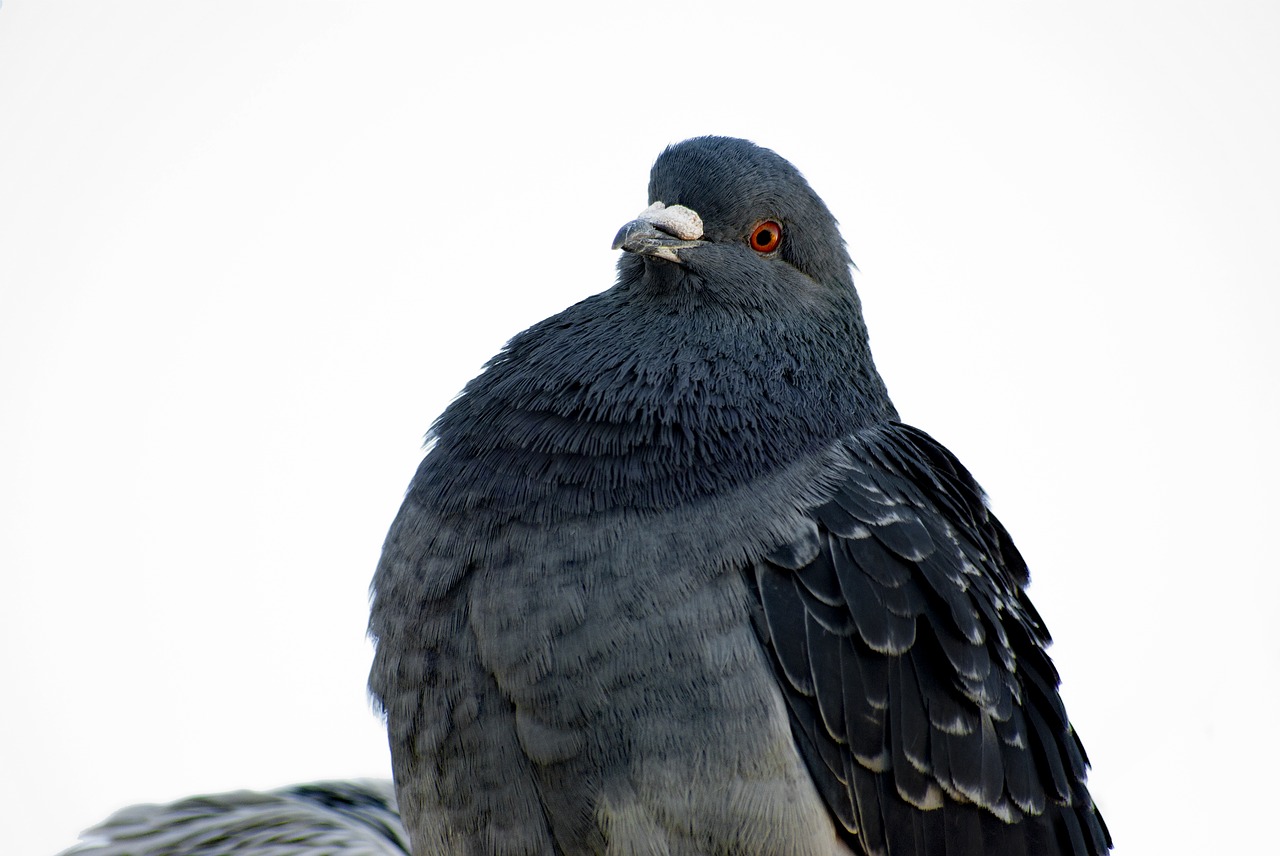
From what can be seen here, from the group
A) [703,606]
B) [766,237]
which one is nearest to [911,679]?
[703,606]

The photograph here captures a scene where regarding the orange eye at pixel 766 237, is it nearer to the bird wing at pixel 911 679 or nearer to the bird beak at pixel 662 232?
the bird beak at pixel 662 232

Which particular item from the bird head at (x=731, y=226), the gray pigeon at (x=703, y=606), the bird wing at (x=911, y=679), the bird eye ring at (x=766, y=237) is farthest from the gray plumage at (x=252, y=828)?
the bird eye ring at (x=766, y=237)

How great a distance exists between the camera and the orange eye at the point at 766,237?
3.02 meters

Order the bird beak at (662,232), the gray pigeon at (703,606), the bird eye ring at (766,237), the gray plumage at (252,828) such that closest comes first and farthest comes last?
1. the gray pigeon at (703,606)
2. the bird beak at (662,232)
3. the bird eye ring at (766,237)
4. the gray plumage at (252,828)

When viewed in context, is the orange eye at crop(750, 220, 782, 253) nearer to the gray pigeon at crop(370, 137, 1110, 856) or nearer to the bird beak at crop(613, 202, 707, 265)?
the gray pigeon at crop(370, 137, 1110, 856)

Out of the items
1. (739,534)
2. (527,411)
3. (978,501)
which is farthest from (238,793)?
(978,501)

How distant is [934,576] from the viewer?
8.84ft

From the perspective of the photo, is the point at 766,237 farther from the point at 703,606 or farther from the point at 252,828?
the point at 252,828

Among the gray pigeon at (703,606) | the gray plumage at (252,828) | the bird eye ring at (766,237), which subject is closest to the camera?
the gray pigeon at (703,606)

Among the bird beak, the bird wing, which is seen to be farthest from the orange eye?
the bird wing

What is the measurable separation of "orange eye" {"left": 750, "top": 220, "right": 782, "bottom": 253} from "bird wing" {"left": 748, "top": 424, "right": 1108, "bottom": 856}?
57 cm

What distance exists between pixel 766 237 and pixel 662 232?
0.32 meters

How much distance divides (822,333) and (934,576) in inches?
27.9

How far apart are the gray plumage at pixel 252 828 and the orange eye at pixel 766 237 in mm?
2340
